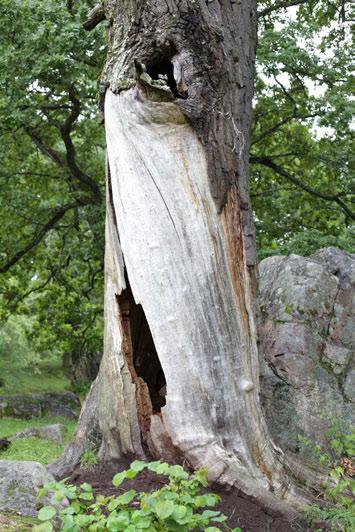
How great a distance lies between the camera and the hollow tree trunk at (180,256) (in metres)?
4.64

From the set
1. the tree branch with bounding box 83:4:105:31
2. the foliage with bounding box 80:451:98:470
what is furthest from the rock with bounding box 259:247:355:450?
the tree branch with bounding box 83:4:105:31

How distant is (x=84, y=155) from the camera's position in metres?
16.1

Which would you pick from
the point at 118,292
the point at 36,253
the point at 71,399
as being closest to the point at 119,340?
the point at 118,292

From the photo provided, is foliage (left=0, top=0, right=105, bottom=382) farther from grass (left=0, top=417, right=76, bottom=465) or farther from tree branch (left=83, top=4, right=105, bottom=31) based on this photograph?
grass (left=0, top=417, right=76, bottom=465)

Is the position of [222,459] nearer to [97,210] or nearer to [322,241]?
[322,241]

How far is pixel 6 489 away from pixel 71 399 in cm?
1432

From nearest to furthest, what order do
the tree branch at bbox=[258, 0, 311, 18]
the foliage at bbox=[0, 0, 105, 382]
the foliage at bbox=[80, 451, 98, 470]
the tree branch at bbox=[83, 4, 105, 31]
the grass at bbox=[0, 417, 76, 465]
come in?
the foliage at bbox=[80, 451, 98, 470]
the tree branch at bbox=[83, 4, 105, 31]
the grass at bbox=[0, 417, 76, 465]
the foliage at bbox=[0, 0, 105, 382]
the tree branch at bbox=[258, 0, 311, 18]

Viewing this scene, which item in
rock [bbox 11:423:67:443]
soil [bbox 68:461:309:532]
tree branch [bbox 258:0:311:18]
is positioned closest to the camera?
soil [bbox 68:461:309:532]

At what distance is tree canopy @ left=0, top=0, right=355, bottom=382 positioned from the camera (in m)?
10.6

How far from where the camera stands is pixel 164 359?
4.66m

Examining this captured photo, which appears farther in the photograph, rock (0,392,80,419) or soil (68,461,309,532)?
rock (0,392,80,419)

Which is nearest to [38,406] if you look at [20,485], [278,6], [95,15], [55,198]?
[55,198]

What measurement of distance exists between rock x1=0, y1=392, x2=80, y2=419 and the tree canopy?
Answer: 43.7 inches

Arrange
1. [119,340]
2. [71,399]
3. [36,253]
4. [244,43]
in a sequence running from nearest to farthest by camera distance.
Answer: [119,340] < [244,43] < [36,253] < [71,399]
